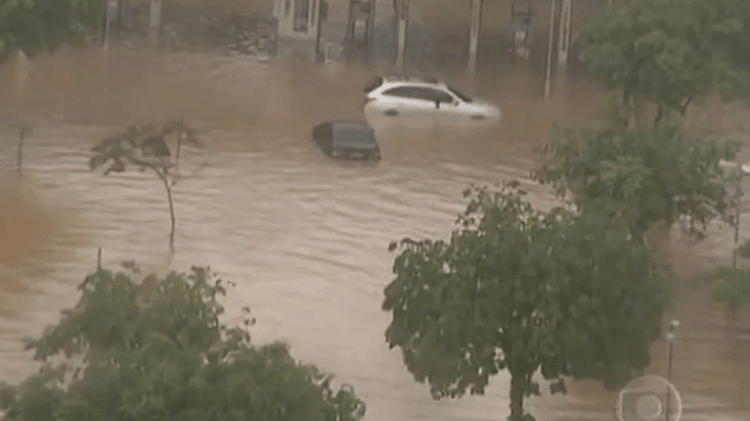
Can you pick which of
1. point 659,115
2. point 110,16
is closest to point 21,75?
point 110,16

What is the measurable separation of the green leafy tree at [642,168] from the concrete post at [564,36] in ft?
45.1

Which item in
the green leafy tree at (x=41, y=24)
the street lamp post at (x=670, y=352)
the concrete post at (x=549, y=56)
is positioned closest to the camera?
the street lamp post at (x=670, y=352)

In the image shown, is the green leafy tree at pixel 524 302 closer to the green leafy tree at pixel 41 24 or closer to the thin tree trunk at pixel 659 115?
the thin tree trunk at pixel 659 115

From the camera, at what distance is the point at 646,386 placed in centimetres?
1366

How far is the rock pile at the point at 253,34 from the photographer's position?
28734 millimetres

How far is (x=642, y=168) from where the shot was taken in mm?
14484

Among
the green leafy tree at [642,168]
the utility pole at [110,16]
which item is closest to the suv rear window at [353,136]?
the green leafy tree at [642,168]

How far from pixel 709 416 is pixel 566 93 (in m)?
13.9

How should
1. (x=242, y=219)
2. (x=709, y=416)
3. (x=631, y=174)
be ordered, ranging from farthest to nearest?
(x=242, y=219) → (x=631, y=174) → (x=709, y=416)

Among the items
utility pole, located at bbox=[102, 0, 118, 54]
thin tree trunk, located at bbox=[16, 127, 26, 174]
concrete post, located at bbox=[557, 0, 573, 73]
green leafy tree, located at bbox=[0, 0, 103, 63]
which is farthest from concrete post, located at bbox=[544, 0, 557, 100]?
thin tree trunk, located at bbox=[16, 127, 26, 174]

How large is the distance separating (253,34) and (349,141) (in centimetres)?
1005

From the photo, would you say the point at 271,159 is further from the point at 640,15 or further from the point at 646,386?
the point at 646,386

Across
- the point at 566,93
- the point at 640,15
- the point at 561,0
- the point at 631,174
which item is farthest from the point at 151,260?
the point at 561,0

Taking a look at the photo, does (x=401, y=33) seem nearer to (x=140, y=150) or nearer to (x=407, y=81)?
(x=407, y=81)
